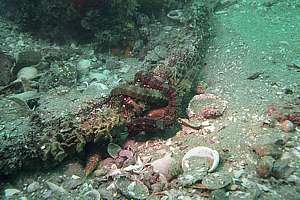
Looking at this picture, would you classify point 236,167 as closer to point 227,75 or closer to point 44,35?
point 227,75

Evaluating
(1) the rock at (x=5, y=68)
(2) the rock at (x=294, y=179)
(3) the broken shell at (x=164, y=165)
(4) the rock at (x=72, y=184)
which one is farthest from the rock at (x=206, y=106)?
(1) the rock at (x=5, y=68)

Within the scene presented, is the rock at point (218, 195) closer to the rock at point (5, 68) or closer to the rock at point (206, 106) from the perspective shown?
the rock at point (206, 106)

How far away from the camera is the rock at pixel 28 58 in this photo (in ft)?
19.7

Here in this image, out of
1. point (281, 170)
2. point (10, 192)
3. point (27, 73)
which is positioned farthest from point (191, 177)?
point (27, 73)

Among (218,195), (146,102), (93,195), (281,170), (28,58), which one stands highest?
(28,58)

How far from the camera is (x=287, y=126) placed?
431 cm

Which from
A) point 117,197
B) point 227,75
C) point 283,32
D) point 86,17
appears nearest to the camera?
point 117,197

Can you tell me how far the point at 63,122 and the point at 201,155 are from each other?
1.77 m

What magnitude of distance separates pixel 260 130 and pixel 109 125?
192 cm

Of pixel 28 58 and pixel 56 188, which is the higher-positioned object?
pixel 28 58

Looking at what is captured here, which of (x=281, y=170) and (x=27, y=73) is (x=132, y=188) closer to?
(x=281, y=170)

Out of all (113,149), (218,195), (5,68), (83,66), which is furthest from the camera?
(83,66)

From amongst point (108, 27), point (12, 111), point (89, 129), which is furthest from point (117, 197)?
point (108, 27)

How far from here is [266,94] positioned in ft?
16.7
